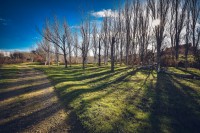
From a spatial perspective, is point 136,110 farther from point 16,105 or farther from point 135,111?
point 16,105

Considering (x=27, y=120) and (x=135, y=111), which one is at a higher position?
(x=135, y=111)

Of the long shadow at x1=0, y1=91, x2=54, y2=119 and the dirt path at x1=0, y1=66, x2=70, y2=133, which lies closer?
the dirt path at x1=0, y1=66, x2=70, y2=133

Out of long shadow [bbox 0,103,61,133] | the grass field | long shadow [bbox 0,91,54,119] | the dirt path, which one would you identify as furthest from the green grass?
long shadow [bbox 0,91,54,119]

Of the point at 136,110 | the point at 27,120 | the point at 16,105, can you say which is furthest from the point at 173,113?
the point at 16,105

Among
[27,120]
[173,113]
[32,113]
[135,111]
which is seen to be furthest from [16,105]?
[173,113]

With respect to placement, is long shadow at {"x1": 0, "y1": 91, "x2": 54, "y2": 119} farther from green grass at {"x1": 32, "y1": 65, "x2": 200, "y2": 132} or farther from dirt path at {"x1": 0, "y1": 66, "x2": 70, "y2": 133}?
green grass at {"x1": 32, "y1": 65, "x2": 200, "y2": 132}

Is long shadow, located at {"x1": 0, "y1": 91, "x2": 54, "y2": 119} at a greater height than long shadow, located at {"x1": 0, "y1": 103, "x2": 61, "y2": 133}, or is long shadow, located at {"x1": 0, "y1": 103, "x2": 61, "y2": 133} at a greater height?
long shadow, located at {"x1": 0, "y1": 91, "x2": 54, "y2": 119}

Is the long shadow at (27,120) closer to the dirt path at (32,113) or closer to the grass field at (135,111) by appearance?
the dirt path at (32,113)

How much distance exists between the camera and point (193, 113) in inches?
237

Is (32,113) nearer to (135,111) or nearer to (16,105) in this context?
(16,105)

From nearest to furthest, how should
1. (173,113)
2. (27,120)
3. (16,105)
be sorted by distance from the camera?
(27,120) < (173,113) < (16,105)

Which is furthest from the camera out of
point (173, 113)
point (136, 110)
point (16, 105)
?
point (16, 105)

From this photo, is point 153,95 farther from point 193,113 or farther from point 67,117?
point 67,117

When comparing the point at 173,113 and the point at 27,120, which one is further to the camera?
the point at 173,113
